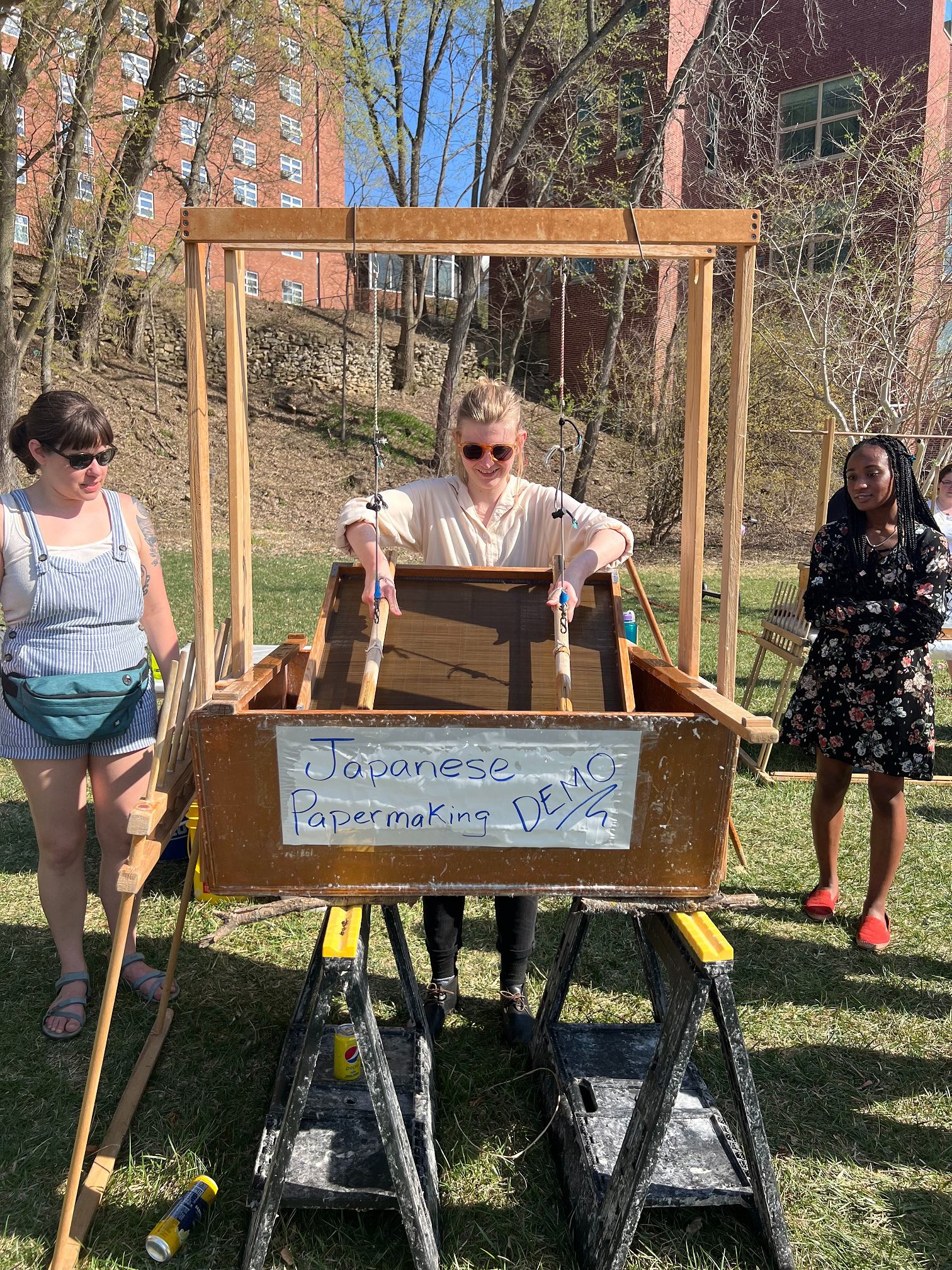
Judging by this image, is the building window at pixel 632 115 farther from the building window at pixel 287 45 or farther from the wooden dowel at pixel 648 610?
the wooden dowel at pixel 648 610

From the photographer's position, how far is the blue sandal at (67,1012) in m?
2.81

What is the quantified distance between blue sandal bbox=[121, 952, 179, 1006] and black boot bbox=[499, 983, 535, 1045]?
3.54 feet

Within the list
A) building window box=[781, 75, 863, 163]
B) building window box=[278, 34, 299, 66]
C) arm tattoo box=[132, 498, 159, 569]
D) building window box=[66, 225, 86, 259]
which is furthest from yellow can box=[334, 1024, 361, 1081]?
building window box=[781, 75, 863, 163]

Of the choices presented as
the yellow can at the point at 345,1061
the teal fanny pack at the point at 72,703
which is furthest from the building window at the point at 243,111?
the yellow can at the point at 345,1061

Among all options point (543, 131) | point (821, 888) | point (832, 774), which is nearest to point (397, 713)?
point (832, 774)

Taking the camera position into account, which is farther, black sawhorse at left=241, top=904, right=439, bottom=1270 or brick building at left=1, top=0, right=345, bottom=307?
brick building at left=1, top=0, right=345, bottom=307

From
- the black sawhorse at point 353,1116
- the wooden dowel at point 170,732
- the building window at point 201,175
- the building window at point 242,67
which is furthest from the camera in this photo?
the building window at point 201,175

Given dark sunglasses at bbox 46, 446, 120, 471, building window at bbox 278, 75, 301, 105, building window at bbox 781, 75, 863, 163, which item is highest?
building window at bbox 278, 75, 301, 105

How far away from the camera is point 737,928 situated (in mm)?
3623

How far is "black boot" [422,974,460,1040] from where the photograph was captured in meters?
2.79

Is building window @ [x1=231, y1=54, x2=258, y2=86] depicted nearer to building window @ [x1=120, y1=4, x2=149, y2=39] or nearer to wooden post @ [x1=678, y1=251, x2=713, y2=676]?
building window @ [x1=120, y1=4, x2=149, y2=39]

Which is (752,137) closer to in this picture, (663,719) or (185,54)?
(185,54)

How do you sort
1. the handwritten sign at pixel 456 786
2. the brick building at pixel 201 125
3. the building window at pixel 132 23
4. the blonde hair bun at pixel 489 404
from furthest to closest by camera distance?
the brick building at pixel 201 125
the building window at pixel 132 23
the blonde hair bun at pixel 489 404
the handwritten sign at pixel 456 786

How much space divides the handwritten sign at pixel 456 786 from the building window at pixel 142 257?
12.9 metres
